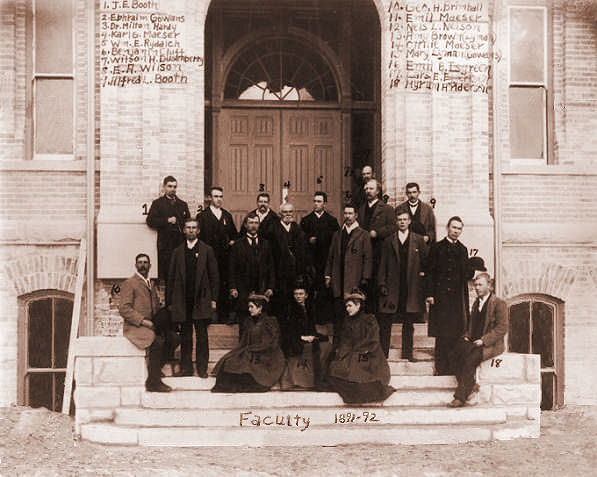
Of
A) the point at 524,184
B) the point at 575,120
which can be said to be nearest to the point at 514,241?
the point at 524,184

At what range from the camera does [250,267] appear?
369 inches

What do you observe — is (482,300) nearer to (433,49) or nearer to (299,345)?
(299,345)

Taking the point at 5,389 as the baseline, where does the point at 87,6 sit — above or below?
above

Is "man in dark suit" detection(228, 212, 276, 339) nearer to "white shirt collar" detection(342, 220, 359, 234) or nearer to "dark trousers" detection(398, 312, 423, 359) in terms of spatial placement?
"white shirt collar" detection(342, 220, 359, 234)

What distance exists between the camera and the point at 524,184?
36.8 ft

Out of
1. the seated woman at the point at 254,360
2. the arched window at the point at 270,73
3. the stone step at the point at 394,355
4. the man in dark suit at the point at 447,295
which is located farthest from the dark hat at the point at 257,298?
the arched window at the point at 270,73

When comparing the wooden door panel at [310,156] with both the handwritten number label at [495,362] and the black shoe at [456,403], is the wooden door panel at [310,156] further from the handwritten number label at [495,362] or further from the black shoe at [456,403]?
the black shoe at [456,403]

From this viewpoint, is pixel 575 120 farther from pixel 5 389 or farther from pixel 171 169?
pixel 5 389

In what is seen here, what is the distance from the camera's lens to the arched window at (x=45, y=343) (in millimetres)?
10695

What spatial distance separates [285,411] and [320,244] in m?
2.26

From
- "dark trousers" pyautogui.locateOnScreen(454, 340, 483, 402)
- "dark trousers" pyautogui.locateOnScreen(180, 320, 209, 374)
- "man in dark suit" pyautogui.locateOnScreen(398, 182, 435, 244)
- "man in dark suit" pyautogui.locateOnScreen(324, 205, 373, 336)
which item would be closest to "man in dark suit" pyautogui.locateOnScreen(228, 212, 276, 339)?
"dark trousers" pyautogui.locateOnScreen(180, 320, 209, 374)

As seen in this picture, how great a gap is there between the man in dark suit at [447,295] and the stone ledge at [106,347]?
342 centimetres

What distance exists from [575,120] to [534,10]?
1.73 meters

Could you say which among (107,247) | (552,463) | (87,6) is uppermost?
(87,6)
